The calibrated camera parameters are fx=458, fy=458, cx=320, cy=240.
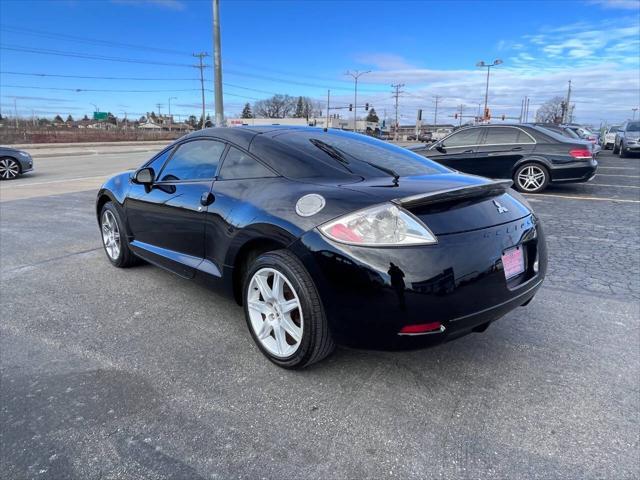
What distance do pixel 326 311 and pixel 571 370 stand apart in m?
1.61

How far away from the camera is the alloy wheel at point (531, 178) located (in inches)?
389

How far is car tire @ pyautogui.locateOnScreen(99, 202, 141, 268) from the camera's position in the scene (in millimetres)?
4570

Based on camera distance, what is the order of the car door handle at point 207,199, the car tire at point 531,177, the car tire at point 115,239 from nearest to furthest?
the car door handle at point 207,199
the car tire at point 115,239
the car tire at point 531,177

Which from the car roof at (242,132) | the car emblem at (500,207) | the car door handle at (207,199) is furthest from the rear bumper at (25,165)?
the car emblem at (500,207)

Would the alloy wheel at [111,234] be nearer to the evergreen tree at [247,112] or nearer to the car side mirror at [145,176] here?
the car side mirror at [145,176]

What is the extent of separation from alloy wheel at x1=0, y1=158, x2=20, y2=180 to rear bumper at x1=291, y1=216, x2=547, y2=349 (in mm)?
14185

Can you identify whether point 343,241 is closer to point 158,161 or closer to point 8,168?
point 158,161

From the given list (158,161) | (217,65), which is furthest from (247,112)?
(158,161)

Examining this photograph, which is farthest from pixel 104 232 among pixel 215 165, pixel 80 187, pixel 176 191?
pixel 80 187

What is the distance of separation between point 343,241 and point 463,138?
30.1 ft

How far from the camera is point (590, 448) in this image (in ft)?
7.02

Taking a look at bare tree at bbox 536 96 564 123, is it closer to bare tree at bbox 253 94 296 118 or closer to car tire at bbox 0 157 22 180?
bare tree at bbox 253 94 296 118

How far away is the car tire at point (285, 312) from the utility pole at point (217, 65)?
14.8 metres

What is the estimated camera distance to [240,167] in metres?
3.23
